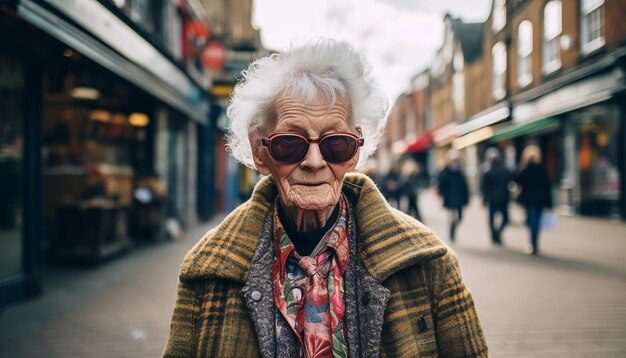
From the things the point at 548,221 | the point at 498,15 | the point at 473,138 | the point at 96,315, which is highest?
the point at 498,15

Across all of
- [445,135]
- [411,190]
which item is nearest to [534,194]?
[411,190]

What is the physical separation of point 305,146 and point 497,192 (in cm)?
868

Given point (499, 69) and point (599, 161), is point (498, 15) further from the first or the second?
point (599, 161)

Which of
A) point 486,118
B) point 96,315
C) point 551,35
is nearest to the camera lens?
point 96,315

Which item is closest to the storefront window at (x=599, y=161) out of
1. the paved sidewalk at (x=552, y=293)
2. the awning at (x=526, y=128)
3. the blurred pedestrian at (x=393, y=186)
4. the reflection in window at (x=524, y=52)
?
the awning at (x=526, y=128)

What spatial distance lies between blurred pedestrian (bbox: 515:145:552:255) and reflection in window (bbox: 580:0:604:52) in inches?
213

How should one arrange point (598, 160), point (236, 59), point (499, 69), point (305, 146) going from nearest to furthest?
point (305, 146) < point (598, 160) < point (236, 59) < point (499, 69)

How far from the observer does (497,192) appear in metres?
9.48

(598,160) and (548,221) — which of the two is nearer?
(548,221)

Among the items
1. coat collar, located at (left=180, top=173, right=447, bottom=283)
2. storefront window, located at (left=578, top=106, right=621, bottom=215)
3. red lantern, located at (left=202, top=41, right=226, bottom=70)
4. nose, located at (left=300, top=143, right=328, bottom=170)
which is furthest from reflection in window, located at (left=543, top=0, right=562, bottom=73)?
nose, located at (left=300, top=143, right=328, bottom=170)

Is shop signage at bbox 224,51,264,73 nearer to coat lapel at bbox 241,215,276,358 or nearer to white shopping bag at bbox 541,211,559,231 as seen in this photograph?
white shopping bag at bbox 541,211,559,231

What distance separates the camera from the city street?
4.01 meters

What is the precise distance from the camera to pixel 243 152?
1936mm

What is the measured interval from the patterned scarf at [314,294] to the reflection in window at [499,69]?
20.6 meters
